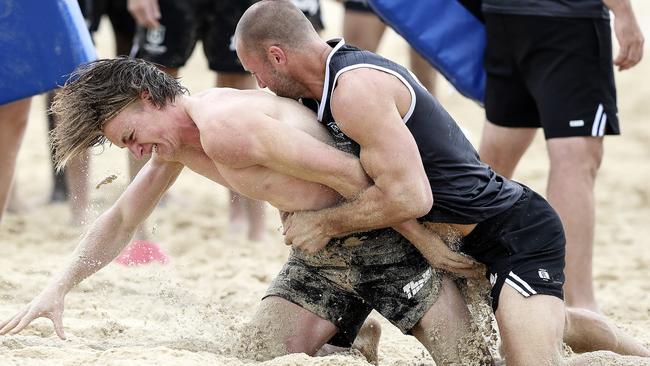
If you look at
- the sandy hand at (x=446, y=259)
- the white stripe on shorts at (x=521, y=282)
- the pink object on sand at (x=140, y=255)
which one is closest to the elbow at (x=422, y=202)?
the sandy hand at (x=446, y=259)

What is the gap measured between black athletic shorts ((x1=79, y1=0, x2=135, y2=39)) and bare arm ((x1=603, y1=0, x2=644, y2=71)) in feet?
9.56

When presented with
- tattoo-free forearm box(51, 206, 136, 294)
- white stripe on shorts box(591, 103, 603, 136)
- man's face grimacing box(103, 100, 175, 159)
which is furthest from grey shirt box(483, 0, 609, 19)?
tattoo-free forearm box(51, 206, 136, 294)

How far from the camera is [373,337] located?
3869 millimetres

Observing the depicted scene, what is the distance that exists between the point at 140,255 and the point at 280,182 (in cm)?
218

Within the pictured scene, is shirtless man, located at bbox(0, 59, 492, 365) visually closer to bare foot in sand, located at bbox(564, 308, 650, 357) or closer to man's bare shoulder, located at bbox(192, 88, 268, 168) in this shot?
man's bare shoulder, located at bbox(192, 88, 268, 168)

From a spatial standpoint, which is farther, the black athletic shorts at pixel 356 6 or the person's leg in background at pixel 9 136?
the black athletic shorts at pixel 356 6

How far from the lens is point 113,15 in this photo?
627 cm

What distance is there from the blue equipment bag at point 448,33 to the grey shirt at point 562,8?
0.58m

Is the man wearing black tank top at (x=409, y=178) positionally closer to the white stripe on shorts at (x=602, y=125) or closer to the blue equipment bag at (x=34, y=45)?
the white stripe on shorts at (x=602, y=125)

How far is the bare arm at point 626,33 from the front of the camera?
4148mm

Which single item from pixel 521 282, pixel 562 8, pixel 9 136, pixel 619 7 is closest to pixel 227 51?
pixel 9 136

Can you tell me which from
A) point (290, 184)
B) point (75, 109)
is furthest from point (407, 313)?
point (75, 109)

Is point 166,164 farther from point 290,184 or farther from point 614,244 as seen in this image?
point 614,244

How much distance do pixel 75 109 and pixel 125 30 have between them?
117 inches
